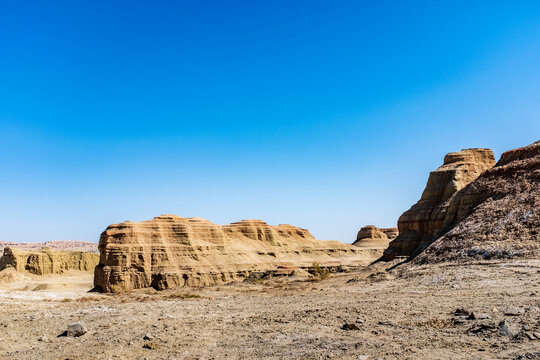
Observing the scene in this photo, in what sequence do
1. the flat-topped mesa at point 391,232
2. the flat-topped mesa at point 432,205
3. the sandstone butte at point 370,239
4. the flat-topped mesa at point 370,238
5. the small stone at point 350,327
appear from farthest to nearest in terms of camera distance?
the flat-topped mesa at point 391,232 < the flat-topped mesa at point 370,238 < the sandstone butte at point 370,239 < the flat-topped mesa at point 432,205 < the small stone at point 350,327

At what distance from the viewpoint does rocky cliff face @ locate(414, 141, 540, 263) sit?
2114 cm

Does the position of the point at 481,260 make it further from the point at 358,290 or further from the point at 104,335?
the point at 104,335

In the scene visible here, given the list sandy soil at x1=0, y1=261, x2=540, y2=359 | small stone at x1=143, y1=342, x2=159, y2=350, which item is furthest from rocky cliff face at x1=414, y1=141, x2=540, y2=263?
small stone at x1=143, y1=342, x2=159, y2=350

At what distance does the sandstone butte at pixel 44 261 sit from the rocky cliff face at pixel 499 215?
80.1 metres

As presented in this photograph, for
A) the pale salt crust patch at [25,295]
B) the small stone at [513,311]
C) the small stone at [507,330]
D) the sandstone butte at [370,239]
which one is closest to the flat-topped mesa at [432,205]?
the small stone at [513,311]

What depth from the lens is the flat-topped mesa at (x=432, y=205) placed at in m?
38.4

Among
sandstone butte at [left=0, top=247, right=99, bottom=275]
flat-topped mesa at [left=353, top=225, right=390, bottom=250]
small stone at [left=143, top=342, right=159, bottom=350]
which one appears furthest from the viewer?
flat-topped mesa at [left=353, top=225, right=390, bottom=250]

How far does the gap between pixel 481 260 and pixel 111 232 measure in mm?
39071

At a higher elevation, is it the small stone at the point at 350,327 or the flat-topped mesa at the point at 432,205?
the flat-topped mesa at the point at 432,205

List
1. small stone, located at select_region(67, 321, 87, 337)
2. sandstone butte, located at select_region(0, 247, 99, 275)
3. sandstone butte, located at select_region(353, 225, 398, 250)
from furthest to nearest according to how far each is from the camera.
A: sandstone butte, located at select_region(353, 225, 398, 250), sandstone butte, located at select_region(0, 247, 99, 275), small stone, located at select_region(67, 321, 87, 337)

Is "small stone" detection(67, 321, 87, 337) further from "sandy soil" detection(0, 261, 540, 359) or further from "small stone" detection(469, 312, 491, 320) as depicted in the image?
"small stone" detection(469, 312, 491, 320)

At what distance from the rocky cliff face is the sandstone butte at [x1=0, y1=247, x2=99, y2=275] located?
3154 inches

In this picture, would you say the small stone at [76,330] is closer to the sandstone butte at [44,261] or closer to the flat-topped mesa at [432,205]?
the flat-topped mesa at [432,205]

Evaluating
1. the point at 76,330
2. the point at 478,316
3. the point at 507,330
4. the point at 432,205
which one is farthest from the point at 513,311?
the point at 432,205
